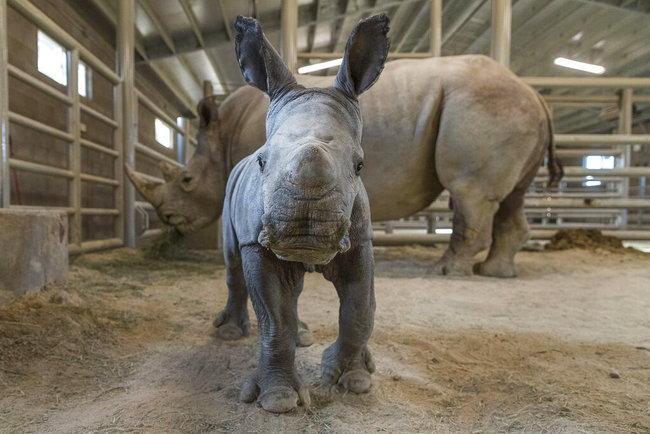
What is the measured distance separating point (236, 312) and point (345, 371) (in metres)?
0.83

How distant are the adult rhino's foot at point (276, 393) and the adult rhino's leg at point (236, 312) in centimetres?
67

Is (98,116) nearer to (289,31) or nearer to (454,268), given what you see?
(289,31)

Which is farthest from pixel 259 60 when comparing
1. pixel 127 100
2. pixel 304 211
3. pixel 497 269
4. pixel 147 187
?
pixel 127 100

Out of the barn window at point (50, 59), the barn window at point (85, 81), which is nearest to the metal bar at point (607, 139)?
the barn window at point (50, 59)

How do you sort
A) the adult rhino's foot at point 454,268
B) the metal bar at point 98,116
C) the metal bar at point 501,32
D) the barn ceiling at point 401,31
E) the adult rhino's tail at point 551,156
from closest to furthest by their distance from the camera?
the adult rhino's foot at point 454,268, the adult rhino's tail at point 551,156, the metal bar at point 98,116, the metal bar at point 501,32, the barn ceiling at point 401,31

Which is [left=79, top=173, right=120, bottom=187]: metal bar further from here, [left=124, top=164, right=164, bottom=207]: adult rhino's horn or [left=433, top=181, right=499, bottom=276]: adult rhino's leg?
[left=433, top=181, right=499, bottom=276]: adult rhino's leg

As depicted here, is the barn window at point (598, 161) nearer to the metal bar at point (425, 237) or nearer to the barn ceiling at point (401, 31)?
the barn ceiling at point (401, 31)

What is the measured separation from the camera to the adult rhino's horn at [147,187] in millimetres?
4391

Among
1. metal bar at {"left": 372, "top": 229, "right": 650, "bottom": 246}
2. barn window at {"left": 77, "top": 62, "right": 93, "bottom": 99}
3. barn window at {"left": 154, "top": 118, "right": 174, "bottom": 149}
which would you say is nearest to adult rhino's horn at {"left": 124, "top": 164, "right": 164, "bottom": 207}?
barn window at {"left": 77, "top": 62, "right": 93, "bottom": 99}

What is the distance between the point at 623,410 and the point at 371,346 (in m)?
0.97

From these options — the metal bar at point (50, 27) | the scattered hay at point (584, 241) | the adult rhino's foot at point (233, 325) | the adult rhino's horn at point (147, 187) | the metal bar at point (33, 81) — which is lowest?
the adult rhino's foot at point (233, 325)

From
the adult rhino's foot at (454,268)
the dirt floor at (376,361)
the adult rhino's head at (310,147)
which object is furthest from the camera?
the adult rhino's foot at (454,268)

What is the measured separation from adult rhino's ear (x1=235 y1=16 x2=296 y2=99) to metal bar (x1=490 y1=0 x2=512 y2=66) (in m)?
4.64

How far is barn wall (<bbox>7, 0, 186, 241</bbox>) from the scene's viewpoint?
15.1 ft
